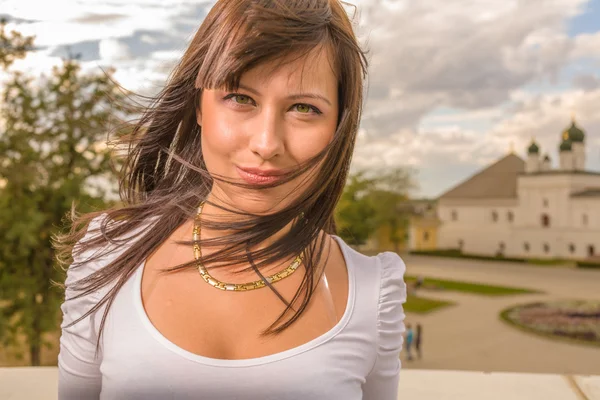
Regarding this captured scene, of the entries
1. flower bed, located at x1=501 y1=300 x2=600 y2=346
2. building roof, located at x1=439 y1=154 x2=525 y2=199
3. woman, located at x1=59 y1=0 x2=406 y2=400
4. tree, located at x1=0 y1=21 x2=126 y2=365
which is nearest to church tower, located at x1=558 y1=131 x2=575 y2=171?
Answer: building roof, located at x1=439 y1=154 x2=525 y2=199

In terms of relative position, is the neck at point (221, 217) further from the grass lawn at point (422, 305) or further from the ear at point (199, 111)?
the grass lawn at point (422, 305)

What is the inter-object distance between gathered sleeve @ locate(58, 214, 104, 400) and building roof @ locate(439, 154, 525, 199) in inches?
1347

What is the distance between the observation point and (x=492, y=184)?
116 feet

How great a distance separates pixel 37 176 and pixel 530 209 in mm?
27728

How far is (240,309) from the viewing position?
3.11ft

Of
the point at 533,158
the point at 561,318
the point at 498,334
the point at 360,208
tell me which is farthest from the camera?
the point at 533,158

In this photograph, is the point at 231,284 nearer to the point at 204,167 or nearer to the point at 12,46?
the point at 204,167

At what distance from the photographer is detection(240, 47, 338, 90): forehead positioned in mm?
875

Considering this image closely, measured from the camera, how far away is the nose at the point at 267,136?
877mm

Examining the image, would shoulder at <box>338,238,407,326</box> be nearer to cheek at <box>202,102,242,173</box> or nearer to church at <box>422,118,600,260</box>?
cheek at <box>202,102,242,173</box>

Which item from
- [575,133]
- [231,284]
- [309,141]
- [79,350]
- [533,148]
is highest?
[575,133]

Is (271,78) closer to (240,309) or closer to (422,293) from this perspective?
(240,309)

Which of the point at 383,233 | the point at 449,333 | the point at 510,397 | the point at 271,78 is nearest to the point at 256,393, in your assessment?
the point at 271,78

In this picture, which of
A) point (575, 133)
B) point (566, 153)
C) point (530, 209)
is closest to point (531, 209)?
point (530, 209)
